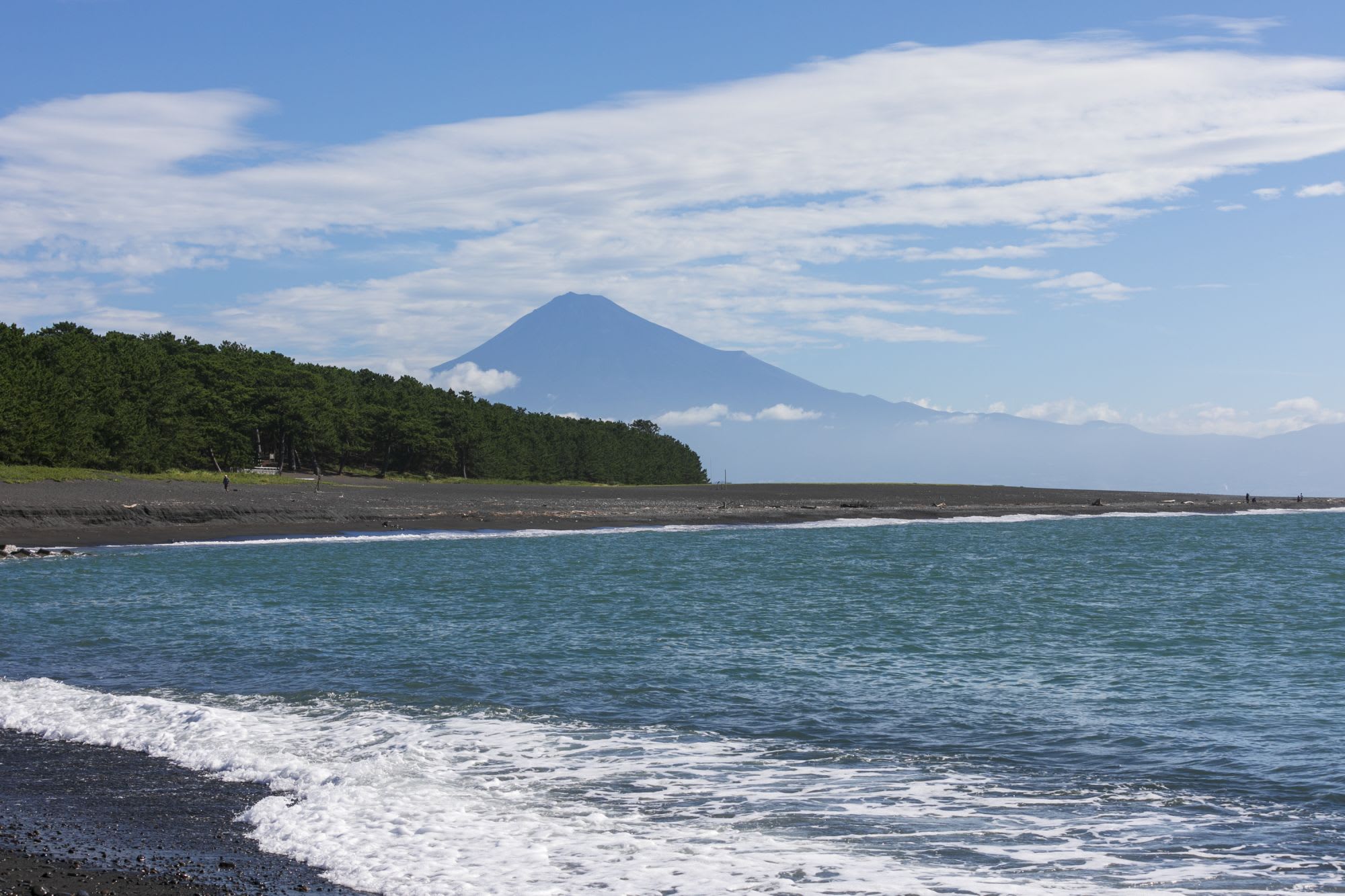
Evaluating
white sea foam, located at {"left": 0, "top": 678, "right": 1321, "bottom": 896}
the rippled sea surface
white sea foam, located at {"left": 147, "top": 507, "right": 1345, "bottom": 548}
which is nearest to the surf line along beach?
white sea foam, located at {"left": 147, "top": 507, "right": 1345, "bottom": 548}

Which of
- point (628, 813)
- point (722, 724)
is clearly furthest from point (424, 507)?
point (628, 813)

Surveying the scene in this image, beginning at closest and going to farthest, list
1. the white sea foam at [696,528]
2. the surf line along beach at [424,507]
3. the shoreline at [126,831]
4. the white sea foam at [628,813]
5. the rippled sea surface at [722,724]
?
the shoreline at [126,831]
the white sea foam at [628,813]
the rippled sea surface at [722,724]
the surf line along beach at [424,507]
the white sea foam at [696,528]

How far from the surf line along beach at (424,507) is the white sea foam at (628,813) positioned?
45.2 metres

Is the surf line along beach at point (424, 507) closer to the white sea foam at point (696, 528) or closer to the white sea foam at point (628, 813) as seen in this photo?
the white sea foam at point (696, 528)

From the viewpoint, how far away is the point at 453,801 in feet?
42.6

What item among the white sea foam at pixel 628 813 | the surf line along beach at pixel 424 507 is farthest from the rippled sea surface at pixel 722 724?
the surf line along beach at pixel 424 507

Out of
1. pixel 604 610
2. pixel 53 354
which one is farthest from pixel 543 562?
pixel 53 354

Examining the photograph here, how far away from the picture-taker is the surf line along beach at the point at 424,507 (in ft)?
197

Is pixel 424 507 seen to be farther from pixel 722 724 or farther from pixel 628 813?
pixel 628 813

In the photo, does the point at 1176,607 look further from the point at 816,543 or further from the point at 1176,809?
the point at 816,543

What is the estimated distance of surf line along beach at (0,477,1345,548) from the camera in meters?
60.2

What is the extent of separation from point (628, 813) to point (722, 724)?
214 inches

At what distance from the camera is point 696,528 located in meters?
88.1

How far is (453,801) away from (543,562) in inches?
1623
